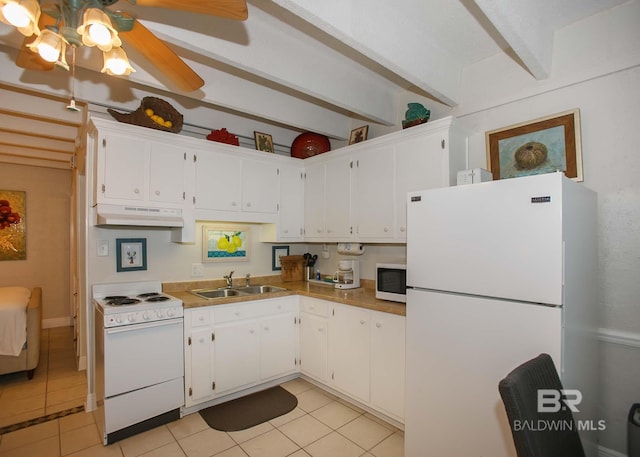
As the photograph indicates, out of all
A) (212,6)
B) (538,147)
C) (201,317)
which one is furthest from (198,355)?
(538,147)

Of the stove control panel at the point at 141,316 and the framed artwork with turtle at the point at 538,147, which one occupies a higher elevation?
the framed artwork with turtle at the point at 538,147

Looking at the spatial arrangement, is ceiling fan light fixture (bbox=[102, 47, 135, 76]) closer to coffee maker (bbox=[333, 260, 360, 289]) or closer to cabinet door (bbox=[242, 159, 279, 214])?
cabinet door (bbox=[242, 159, 279, 214])

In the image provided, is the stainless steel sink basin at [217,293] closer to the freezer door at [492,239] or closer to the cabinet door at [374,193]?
the cabinet door at [374,193]

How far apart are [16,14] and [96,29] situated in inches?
9.4

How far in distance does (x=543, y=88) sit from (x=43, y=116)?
4.11 metres

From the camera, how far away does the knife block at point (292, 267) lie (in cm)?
385

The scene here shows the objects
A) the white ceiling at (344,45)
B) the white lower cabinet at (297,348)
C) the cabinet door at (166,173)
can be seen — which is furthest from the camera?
the cabinet door at (166,173)

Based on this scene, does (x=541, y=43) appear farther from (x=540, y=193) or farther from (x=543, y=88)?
(x=540, y=193)

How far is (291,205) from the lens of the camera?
143 inches

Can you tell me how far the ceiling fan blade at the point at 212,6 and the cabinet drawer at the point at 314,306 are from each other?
229 centimetres

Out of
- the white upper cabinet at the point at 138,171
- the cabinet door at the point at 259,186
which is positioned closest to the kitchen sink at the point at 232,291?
the cabinet door at the point at 259,186

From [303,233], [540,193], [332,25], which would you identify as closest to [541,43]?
[540,193]

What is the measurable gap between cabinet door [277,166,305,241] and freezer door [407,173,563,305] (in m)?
1.75

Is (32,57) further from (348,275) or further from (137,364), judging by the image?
(348,275)
